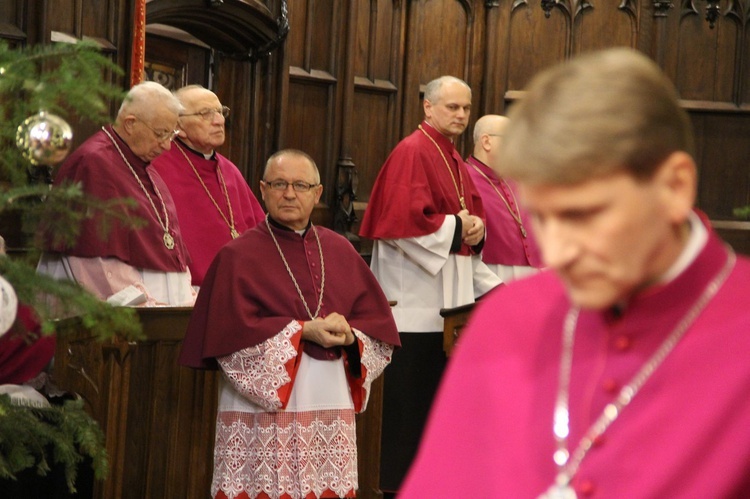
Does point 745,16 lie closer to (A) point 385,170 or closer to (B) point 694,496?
(A) point 385,170

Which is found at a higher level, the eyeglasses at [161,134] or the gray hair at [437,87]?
the gray hair at [437,87]

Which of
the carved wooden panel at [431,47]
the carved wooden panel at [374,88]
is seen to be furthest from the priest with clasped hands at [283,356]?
the carved wooden panel at [431,47]

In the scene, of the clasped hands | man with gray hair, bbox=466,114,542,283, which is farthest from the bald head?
the clasped hands

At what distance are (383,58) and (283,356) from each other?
493 cm

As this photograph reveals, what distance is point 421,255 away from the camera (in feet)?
24.3

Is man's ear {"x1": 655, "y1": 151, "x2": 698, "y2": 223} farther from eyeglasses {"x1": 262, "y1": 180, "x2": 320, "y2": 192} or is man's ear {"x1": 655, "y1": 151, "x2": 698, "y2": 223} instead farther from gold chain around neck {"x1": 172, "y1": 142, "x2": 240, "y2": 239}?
gold chain around neck {"x1": 172, "y1": 142, "x2": 240, "y2": 239}

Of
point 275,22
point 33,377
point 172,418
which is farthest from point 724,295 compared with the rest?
point 275,22

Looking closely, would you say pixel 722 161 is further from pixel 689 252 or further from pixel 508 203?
pixel 689 252

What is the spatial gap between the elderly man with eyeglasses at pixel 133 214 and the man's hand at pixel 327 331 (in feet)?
3.07

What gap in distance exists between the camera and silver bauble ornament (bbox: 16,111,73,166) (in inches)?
120

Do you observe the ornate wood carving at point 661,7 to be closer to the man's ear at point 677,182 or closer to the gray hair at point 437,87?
the gray hair at point 437,87

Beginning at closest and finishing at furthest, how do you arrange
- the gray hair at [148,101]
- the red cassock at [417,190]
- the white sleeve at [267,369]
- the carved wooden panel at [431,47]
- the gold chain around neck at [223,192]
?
the white sleeve at [267,369]
the gray hair at [148,101]
the gold chain around neck at [223,192]
the red cassock at [417,190]
the carved wooden panel at [431,47]

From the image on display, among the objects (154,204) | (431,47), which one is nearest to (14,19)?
(154,204)

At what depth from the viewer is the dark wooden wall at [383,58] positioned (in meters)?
7.74
